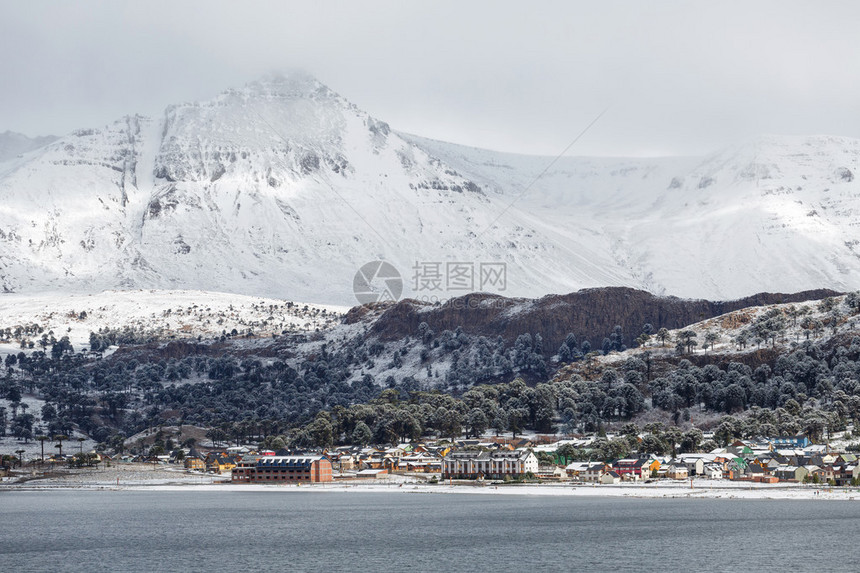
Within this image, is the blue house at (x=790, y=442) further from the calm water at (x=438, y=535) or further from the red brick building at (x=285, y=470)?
the red brick building at (x=285, y=470)

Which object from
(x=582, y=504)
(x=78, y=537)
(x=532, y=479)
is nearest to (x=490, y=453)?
(x=532, y=479)

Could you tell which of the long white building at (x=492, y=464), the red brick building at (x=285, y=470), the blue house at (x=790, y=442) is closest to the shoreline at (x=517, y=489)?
the red brick building at (x=285, y=470)

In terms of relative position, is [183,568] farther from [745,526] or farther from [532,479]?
[532,479]

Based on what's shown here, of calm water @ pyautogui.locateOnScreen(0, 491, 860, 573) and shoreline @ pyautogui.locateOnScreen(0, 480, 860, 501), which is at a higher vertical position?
shoreline @ pyautogui.locateOnScreen(0, 480, 860, 501)

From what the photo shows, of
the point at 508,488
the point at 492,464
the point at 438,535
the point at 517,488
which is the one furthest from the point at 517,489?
the point at 438,535

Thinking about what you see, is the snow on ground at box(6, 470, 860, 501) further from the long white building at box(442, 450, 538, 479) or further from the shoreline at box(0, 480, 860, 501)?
the long white building at box(442, 450, 538, 479)

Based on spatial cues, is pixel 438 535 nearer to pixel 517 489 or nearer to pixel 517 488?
pixel 517 489

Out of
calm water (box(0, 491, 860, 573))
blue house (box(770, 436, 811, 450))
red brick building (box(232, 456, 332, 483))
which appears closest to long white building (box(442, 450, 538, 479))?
red brick building (box(232, 456, 332, 483))
